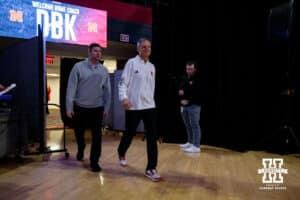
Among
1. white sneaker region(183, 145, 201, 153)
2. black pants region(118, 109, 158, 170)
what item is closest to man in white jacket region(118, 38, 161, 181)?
black pants region(118, 109, 158, 170)

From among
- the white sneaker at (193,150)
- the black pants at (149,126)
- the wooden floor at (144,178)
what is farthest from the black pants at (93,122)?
the white sneaker at (193,150)

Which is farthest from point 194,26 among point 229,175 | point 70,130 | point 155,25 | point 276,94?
point 70,130

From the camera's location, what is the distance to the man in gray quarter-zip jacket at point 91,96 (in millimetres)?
2855

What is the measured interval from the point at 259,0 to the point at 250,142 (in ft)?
6.37

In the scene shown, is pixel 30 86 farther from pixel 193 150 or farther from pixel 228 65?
pixel 228 65

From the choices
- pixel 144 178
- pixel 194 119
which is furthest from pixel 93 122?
pixel 194 119

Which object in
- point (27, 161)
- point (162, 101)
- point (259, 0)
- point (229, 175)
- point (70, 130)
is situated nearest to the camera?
point (229, 175)

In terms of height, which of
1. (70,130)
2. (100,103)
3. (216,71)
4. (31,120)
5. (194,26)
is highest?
(194,26)

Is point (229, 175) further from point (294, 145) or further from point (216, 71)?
point (216, 71)

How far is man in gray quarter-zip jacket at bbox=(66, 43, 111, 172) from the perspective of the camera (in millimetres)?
2855

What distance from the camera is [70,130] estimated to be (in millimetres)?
6383
